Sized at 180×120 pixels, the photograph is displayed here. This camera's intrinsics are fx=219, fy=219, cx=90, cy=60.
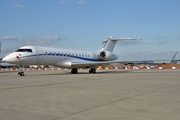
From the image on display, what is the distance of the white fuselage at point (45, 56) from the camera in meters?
21.9

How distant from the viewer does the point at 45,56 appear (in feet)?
78.9

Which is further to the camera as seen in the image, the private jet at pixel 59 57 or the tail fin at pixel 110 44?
the tail fin at pixel 110 44

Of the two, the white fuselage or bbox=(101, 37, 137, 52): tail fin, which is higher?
bbox=(101, 37, 137, 52): tail fin

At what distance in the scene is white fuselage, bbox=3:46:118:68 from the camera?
21.9 metres

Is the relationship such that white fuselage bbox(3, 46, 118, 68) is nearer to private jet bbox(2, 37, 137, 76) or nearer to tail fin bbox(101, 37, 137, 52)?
private jet bbox(2, 37, 137, 76)

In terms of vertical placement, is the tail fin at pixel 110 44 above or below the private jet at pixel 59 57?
above

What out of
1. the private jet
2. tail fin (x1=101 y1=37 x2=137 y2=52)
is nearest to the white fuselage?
the private jet

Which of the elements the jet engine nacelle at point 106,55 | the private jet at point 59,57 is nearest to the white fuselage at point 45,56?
the private jet at point 59,57

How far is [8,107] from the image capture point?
19.7 feet

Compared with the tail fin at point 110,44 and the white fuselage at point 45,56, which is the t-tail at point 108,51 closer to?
the tail fin at point 110,44

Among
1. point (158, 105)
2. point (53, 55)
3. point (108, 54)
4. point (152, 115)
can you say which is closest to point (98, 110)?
point (152, 115)

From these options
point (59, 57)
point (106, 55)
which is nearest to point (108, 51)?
point (106, 55)

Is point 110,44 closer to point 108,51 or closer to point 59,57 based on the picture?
point 108,51

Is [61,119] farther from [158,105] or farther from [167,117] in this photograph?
[158,105]
